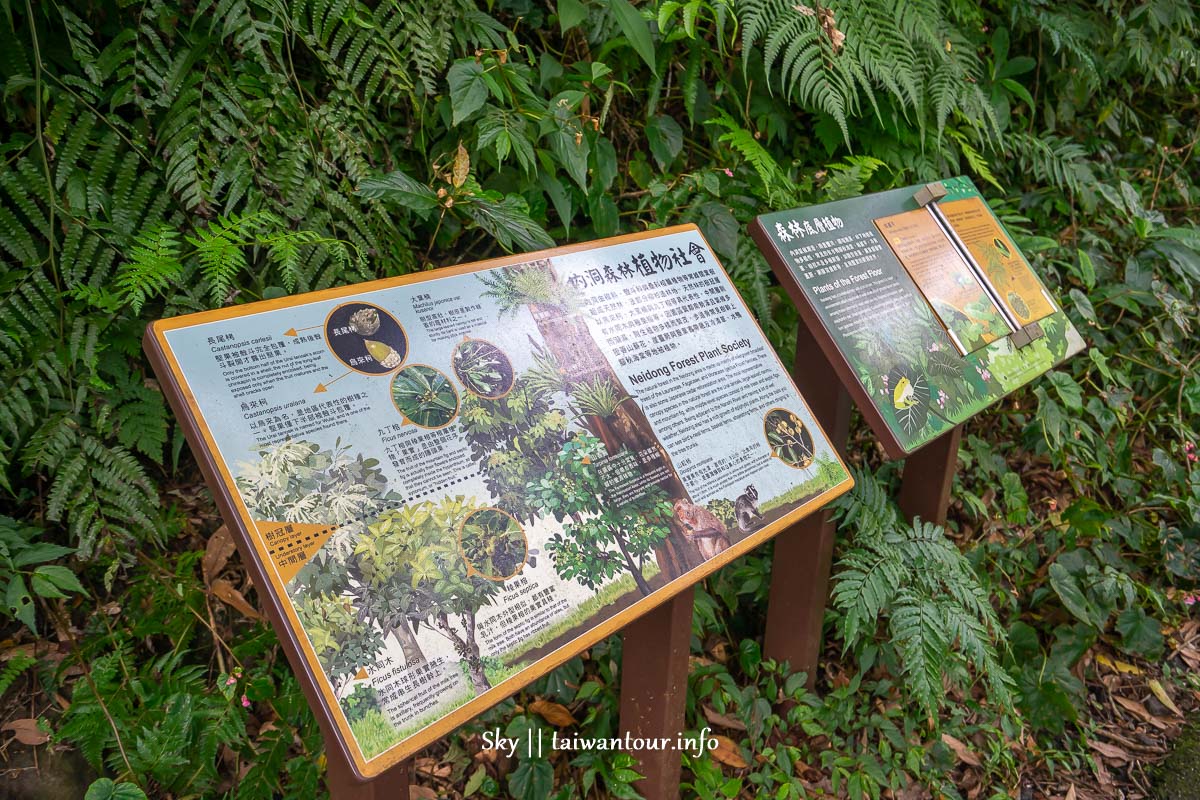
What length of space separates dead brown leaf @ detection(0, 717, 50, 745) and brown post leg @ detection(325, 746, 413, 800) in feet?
3.33

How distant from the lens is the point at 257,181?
1765mm

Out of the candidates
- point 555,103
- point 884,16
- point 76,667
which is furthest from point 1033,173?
point 76,667

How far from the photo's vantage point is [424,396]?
118 cm

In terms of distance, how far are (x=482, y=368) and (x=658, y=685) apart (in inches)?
33.0

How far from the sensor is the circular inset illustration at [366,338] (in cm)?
115

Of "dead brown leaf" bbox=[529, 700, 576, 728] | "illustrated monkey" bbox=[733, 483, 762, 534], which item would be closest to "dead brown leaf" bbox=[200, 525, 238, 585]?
"dead brown leaf" bbox=[529, 700, 576, 728]

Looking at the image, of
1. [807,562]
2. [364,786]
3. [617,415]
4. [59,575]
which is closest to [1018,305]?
[807,562]

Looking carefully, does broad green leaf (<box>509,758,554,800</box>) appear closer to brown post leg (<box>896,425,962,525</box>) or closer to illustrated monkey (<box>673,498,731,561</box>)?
illustrated monkey (<box>673,498,731,561</box>)

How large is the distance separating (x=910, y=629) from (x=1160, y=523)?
1.79 metres

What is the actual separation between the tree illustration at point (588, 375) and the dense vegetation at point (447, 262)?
328 mm

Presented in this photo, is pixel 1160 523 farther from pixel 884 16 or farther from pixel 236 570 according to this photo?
pixel 236 570

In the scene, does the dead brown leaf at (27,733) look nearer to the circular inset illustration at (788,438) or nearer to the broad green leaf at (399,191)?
the broad green leaf at (399,191)

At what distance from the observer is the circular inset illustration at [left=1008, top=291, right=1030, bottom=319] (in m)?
2.09

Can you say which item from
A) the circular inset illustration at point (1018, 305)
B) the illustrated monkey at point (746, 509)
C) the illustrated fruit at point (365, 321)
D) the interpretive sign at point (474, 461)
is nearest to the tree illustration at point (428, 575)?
the interpretive sign at point (474, 461)
